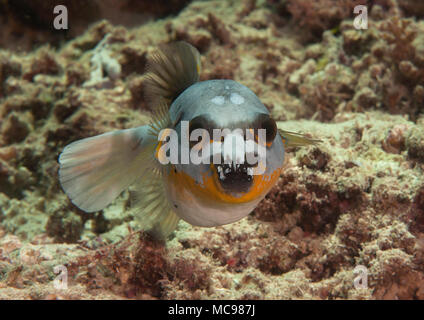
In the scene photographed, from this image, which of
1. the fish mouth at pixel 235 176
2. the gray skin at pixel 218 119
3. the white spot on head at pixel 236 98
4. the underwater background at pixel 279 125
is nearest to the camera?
the fish mouth at pixel 235 176

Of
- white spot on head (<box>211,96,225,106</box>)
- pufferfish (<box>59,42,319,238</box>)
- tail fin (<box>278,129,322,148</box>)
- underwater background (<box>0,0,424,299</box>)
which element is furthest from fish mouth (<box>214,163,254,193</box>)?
underwater background (<box>0,0,424,299</box>)

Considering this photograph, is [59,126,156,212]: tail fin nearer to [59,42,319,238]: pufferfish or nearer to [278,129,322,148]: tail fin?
[59,42,319,238]: pufferfish

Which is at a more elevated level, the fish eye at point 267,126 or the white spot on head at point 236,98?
the white spot on head at point 236,98

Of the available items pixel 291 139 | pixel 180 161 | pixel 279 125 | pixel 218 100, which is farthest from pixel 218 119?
pixel 279 125

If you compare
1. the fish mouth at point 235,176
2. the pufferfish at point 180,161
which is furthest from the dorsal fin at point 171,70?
the fish mouth at point 235,176

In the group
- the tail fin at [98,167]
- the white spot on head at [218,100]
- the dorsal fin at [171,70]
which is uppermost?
the dorsal fin at [171,70]

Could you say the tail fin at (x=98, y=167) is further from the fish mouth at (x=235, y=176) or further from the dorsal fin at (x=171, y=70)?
the fish mouth at (x=235, y=176)
